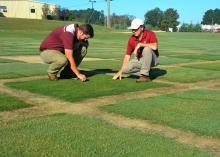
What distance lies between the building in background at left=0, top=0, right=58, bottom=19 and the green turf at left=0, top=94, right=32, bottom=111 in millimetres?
91925

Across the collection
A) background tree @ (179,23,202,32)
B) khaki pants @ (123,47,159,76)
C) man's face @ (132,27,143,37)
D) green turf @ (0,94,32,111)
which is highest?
man's face @ (132,27,143,37)

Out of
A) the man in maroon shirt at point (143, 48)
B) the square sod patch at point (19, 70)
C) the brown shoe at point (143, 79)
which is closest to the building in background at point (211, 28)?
the square sod patch at point (19, 70)

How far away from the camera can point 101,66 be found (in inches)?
392

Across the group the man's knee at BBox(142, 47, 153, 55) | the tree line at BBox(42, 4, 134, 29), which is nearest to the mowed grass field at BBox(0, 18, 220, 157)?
the man's knee at BBox(142, 47, 153, 55)

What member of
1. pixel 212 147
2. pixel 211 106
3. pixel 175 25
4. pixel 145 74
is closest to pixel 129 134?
pixel 212 147

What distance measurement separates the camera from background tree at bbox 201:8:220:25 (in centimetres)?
15274

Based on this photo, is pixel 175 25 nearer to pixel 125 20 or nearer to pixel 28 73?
pixel 125 20

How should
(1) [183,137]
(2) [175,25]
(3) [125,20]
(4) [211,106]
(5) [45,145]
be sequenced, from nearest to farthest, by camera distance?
(5) [45,145] → (1) [183,137] → (4) [211,106] → (3) [125,20] → (2) [175,25]

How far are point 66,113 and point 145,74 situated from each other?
2.84 metres

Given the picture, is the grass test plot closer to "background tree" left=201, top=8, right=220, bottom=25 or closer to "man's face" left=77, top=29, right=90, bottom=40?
"man's face" left=77, top=29, right=90, bottom=40

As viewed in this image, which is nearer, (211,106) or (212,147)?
(212,147)

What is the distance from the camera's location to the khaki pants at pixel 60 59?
7.27 meters

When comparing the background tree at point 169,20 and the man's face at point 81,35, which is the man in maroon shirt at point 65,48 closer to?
the man's face at point 81,35

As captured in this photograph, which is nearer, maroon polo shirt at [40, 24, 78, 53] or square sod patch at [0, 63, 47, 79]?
maroon polo shirt at [40, 24, 78, 53]
